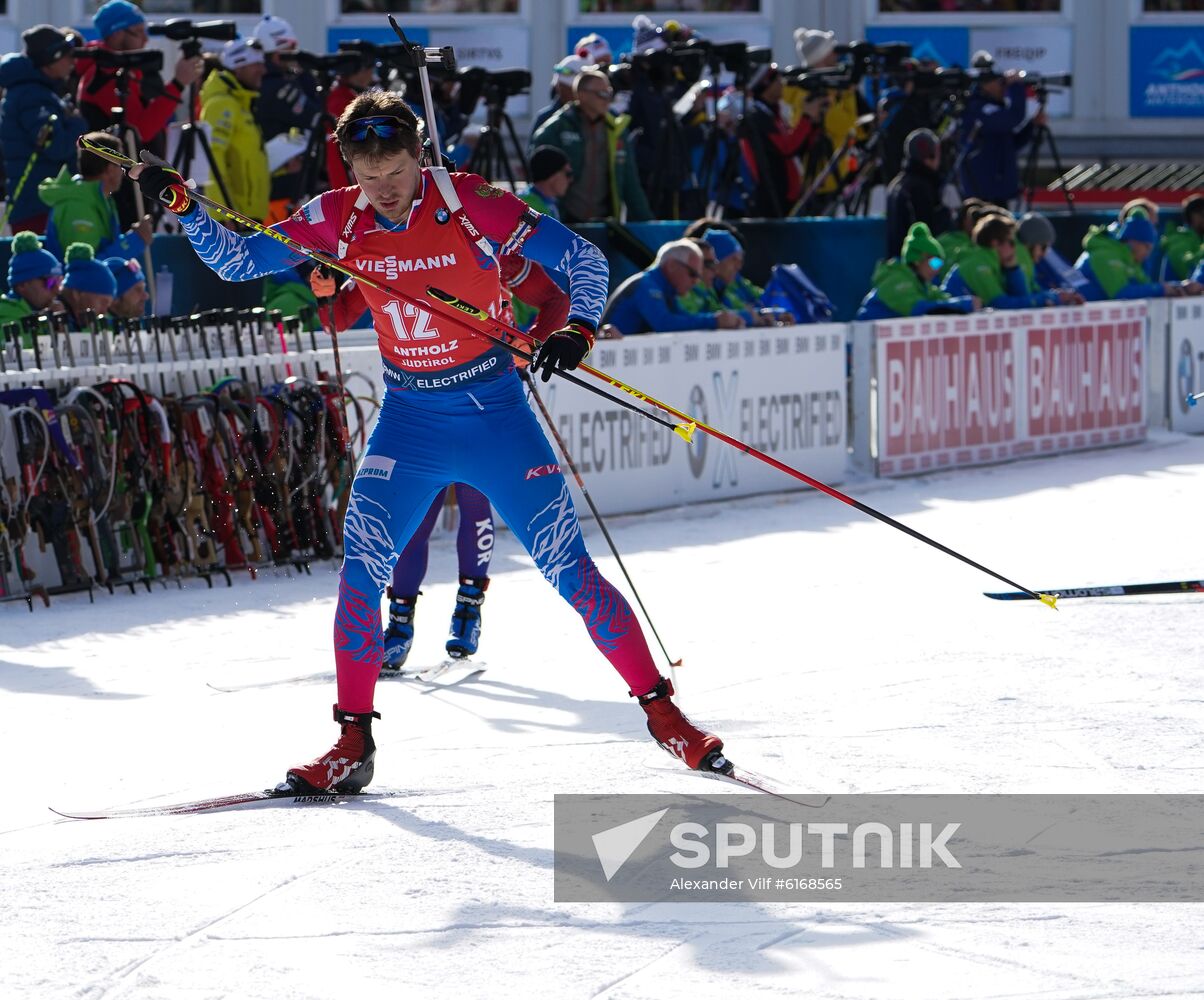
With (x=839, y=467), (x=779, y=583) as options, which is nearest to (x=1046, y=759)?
(x=779, y=583)

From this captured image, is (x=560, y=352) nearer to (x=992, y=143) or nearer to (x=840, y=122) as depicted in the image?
(x=840, y=122)

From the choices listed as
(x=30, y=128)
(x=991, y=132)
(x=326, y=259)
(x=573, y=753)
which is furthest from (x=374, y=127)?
(x=991, y=132)

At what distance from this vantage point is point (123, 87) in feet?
40.1

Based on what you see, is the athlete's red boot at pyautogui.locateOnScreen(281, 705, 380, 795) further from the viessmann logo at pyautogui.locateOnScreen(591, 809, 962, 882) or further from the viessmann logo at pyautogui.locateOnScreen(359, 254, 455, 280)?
the viessmann logo at pyautogui.locateOnScreen(359, 254, 455, 280)

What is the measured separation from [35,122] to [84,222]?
135cm

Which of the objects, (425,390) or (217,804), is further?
(425,390)

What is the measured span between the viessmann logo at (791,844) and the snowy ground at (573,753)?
0.25 metres

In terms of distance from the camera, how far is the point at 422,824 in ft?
18.3

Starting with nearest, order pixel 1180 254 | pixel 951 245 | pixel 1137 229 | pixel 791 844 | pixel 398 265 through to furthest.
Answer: pixel 791 844
pixel 398 265
pixel 951 245
pixel 1137 229
pixel 1180 254

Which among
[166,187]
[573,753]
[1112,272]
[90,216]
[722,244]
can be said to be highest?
[166,187]

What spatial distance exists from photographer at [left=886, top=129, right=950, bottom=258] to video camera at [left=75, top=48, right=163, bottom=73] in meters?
5.98

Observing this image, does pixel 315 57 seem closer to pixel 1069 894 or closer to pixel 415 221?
pixel 415 221

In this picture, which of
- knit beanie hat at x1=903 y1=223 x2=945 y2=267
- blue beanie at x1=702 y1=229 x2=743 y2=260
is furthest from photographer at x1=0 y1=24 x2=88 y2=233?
knit beanie hat at x1=903 y1=223 x2=945 y2=267

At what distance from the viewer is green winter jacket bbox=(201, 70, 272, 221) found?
504 inches
